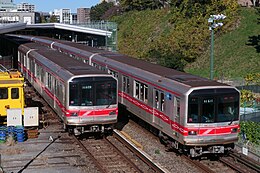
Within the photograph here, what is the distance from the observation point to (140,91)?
19.6m

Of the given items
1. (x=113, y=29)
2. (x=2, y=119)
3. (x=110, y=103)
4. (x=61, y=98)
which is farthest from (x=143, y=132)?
(x=113, y=29)

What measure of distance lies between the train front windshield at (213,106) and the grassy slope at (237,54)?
2481 centimetres

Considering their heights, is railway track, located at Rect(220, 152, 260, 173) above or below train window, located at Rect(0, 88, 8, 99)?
below

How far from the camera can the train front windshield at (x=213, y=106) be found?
15.0m

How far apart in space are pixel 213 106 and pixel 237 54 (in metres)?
30.4

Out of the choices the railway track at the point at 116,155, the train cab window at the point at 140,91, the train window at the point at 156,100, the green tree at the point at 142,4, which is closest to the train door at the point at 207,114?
the railway track at the point at 116,155

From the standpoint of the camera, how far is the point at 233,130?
15.6 meters

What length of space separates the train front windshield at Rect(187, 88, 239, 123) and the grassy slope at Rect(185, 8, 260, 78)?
24809 millimetres

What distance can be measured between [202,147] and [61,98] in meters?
6.43

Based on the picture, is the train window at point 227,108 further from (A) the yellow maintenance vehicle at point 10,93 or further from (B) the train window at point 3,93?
(B) the train window at point 3,93

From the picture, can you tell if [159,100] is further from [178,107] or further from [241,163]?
[241,163]

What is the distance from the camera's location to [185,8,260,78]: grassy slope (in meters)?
41.3

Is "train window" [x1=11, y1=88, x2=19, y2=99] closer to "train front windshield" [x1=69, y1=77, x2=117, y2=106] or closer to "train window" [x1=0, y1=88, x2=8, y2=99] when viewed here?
"train window" [x1=0, y1=88, x2=8, y2=99]

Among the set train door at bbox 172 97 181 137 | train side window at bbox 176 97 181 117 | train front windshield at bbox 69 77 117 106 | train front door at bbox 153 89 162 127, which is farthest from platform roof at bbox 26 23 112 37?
train side window at bbox 176 97 181 117
